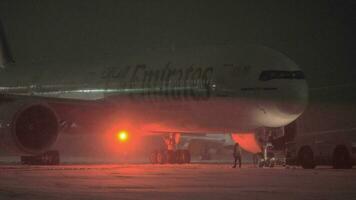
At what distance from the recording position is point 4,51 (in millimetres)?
39000

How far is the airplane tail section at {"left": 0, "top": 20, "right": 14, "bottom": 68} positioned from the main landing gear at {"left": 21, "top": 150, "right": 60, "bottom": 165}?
26.7ft

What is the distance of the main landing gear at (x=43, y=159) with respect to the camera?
29547 mm

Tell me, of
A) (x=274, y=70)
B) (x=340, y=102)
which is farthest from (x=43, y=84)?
(x=340, y=102)

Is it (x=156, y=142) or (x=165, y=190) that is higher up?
(x=156, y=142)

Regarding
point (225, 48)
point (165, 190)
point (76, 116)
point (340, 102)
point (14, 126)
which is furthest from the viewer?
point (340, 102)

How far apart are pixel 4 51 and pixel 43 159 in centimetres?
1108

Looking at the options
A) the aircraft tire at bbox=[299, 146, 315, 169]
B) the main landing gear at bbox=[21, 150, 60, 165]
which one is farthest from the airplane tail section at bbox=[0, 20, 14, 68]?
the aircraft tire at bbox=[299, 146, 315, 169]

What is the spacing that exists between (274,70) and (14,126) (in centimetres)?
906

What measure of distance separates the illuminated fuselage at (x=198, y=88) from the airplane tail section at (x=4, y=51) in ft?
24.1

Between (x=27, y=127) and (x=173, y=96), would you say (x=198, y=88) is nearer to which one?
(x=173, y=96)

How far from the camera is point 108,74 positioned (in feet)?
97.0

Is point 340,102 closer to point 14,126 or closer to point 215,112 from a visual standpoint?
point 215,112

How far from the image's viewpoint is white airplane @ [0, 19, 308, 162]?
23.1 meters

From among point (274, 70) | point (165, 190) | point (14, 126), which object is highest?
point (274, 70)
